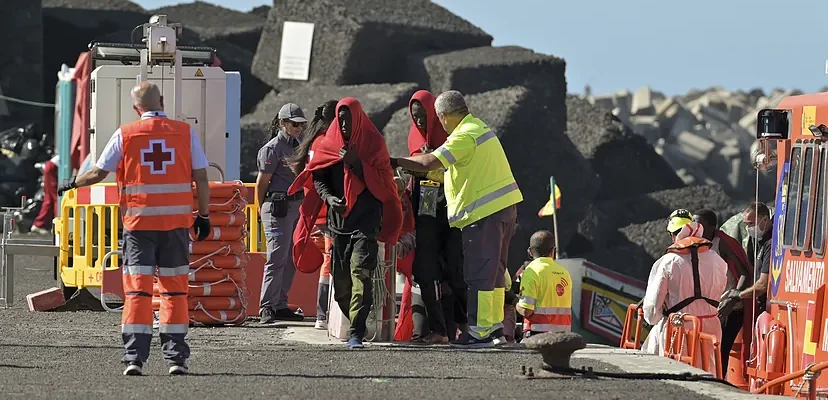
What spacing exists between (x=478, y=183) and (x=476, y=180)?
0.03 metres

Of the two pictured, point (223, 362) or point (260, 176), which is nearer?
point (223, 362)

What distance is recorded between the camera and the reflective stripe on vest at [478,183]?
42.2ft

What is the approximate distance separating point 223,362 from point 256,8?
29.2 m

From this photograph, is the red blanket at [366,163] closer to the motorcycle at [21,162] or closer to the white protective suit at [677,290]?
the white protective suit at [677,290]

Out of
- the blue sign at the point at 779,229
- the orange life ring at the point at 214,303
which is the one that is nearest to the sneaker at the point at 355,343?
the orange life ring at the point at 214,303

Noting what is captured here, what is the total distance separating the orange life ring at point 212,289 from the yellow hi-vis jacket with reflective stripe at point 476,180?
2919 millimetres

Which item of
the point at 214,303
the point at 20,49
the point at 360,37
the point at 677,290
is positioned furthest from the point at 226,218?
the point at 20,49

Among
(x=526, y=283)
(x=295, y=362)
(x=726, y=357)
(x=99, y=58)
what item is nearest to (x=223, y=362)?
(x=295, y=362)

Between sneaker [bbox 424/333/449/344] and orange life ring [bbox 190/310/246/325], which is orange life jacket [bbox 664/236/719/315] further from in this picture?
orange life ring [bbox 190/310/246/325]

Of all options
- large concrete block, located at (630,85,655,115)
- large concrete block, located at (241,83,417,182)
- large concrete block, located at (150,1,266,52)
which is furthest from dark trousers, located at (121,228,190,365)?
large concrete block, located at (630,85,655,115)

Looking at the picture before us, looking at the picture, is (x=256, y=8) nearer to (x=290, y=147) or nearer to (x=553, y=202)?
(x=553, y=202)

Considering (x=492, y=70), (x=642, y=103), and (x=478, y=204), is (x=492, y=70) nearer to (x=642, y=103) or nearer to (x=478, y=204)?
(x=478, y=204)

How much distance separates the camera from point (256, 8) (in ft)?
134

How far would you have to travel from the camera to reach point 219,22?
120ft
